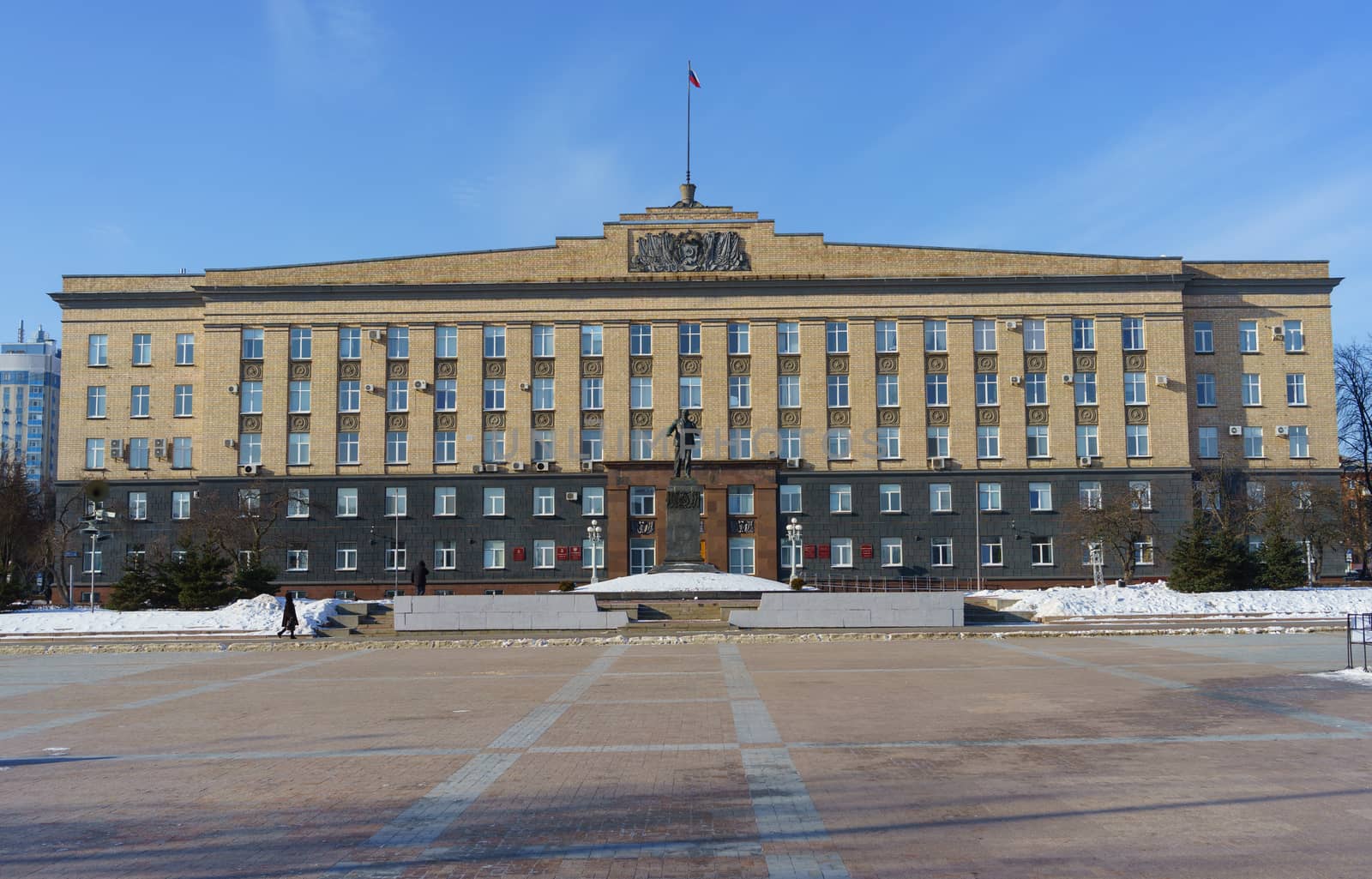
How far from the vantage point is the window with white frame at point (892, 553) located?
55.3m

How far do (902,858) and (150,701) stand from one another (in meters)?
14.1

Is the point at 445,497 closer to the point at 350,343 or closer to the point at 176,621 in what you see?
the point at 350,343

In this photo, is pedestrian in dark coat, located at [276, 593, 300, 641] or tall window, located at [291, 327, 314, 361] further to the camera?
tall window, located at [291, 327, 314, 361]

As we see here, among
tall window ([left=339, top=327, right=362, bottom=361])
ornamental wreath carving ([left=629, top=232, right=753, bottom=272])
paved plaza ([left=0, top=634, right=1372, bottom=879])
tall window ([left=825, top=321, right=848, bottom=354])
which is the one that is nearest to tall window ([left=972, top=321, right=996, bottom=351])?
tall window ([left=825, top=321, right=848, bottom=354])

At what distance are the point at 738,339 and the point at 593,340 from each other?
7.44 meters

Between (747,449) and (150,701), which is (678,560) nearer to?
(747,449)

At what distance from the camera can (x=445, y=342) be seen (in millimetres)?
57656

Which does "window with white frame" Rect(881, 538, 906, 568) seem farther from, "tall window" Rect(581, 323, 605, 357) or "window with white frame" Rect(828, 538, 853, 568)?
"tall window" Rect(581, 323, 605, 357)

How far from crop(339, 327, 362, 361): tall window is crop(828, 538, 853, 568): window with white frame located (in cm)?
2582

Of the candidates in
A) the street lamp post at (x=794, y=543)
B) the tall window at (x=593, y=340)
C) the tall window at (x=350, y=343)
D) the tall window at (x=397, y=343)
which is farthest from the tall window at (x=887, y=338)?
the tall window at (x=350, y=343)

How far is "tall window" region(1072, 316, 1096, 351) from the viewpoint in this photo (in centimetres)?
5669

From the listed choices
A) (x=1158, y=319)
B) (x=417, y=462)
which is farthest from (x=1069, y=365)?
(x=417, y=462)

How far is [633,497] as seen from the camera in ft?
182

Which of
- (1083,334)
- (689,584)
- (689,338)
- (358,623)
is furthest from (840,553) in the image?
(358,623)
